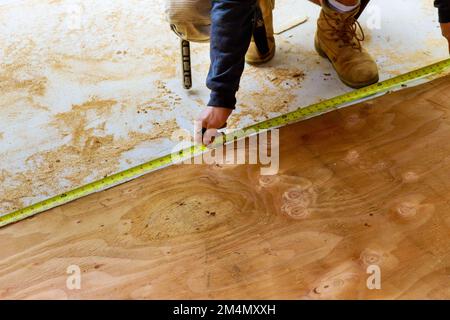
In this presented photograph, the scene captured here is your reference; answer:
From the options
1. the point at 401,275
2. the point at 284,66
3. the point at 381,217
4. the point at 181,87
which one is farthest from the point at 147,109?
the point at 401,275

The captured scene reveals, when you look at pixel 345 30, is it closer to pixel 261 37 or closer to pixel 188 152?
pixel 261 37

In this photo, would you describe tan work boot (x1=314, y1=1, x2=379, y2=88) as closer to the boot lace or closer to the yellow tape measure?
the boot lace

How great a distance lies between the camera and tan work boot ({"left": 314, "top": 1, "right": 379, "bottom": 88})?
214cm

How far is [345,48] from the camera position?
2201mm

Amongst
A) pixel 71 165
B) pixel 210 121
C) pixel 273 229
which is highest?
pixel 210 121

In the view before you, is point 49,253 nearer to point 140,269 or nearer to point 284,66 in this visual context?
point 140,269

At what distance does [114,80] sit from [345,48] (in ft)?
3.04

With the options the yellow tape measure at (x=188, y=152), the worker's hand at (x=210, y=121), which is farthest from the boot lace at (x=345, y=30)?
the worker's hand at (x=210, y=121)

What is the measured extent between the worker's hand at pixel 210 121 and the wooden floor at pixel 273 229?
0.35ft

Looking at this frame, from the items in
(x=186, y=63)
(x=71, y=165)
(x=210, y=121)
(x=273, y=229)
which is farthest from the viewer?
(x=186, y=63)

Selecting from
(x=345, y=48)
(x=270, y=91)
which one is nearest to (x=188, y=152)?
(x=270, y=91)

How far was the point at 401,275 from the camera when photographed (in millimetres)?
1252

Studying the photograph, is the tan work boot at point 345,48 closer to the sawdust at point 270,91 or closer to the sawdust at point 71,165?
the sawdust at point 270,91

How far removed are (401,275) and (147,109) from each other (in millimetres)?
1204
